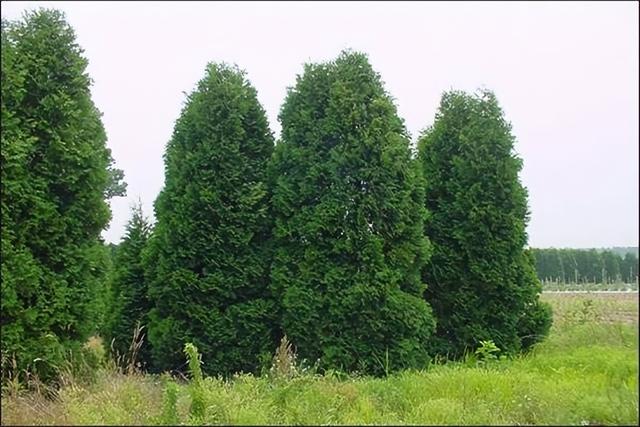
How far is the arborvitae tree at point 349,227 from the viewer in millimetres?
6191

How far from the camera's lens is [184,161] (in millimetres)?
6773

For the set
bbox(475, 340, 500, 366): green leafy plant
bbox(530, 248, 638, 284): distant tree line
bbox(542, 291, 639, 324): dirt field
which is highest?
bbox(530, 248, 638, 284): distant tree line

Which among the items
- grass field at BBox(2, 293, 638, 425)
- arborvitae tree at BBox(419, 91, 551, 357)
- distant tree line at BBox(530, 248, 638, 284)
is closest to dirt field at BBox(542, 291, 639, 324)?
grass field at BBox(2, 293, 638, 425)

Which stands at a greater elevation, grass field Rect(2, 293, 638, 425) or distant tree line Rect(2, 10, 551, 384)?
distant tree line Rect(2, 10, 551, 384)

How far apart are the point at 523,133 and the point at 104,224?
5.20 metres

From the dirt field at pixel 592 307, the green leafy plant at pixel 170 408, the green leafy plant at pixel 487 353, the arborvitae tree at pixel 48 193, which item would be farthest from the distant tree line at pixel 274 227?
the green leafy plant at pixel 170 408

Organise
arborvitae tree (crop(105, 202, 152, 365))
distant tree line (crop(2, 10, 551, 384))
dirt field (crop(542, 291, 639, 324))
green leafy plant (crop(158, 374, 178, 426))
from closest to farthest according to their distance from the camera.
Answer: green leafy plant (crop(158, 374, 178, 426))
dirt field (crop(542, 291, 639, 324))
distant tree line (crop(2, 10, 551, 384))
arborvitae tree (crop(105, 202, 152, 365))

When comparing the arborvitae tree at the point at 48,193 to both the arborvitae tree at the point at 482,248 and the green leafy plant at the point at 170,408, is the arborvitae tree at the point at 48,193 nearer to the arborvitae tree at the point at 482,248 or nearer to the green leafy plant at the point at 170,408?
the green leafy plant at the point at 170,408

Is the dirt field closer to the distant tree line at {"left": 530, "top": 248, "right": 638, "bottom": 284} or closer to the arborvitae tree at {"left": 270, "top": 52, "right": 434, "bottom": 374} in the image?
the distant tree line at {"left": 530, "top": 248, "right": 638, "bottom": 284}

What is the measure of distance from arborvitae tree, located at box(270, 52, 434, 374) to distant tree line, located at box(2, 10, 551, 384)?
2 centimetres

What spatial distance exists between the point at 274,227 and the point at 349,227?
97 cm

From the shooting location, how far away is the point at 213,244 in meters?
6.57

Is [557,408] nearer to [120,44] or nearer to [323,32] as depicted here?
[323,32]

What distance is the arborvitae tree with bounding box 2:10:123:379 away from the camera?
5090mm
